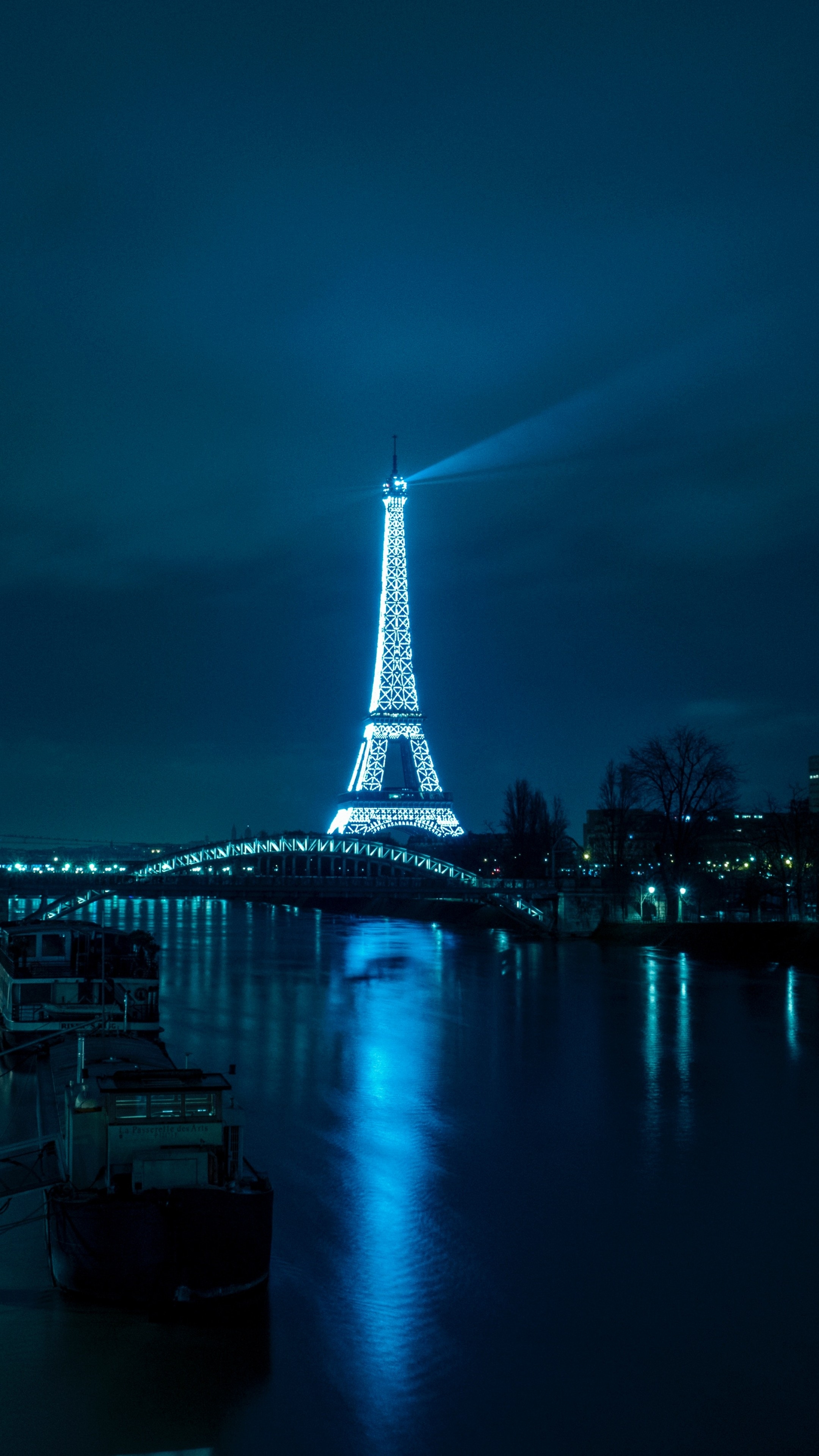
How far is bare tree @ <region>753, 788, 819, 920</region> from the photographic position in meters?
51.0

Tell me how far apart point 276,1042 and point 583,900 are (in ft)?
99.9

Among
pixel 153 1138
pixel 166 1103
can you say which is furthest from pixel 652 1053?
pixel 153 1138

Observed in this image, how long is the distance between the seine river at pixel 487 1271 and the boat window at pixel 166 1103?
1.81 meters

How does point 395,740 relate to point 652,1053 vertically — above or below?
above

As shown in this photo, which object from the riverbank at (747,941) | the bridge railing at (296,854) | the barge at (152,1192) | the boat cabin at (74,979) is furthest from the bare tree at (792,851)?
the barge at (152,1192)

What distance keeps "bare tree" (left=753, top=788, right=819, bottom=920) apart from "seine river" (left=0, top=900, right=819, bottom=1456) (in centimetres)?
2221

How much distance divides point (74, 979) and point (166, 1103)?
606 inches

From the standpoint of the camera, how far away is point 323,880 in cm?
6209

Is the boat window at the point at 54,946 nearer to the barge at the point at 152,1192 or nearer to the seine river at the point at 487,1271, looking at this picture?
the seine river at the point at 487,1271

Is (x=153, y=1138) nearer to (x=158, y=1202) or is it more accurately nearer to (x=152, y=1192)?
(x=152, y=1192)

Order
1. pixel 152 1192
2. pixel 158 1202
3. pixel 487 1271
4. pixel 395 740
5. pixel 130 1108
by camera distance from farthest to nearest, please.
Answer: pixel 395 740 → pixel 487 1271 → pixel 130 1108 → pixel 152 1192 → pixel 158 1202

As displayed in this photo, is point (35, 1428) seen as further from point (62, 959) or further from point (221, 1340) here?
point (62, 959)

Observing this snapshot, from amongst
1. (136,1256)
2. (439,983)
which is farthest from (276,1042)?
(136,1256)

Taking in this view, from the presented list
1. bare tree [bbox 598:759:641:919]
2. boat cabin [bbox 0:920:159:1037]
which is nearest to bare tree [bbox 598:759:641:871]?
bare tree [bbox 598:759:641:919]
